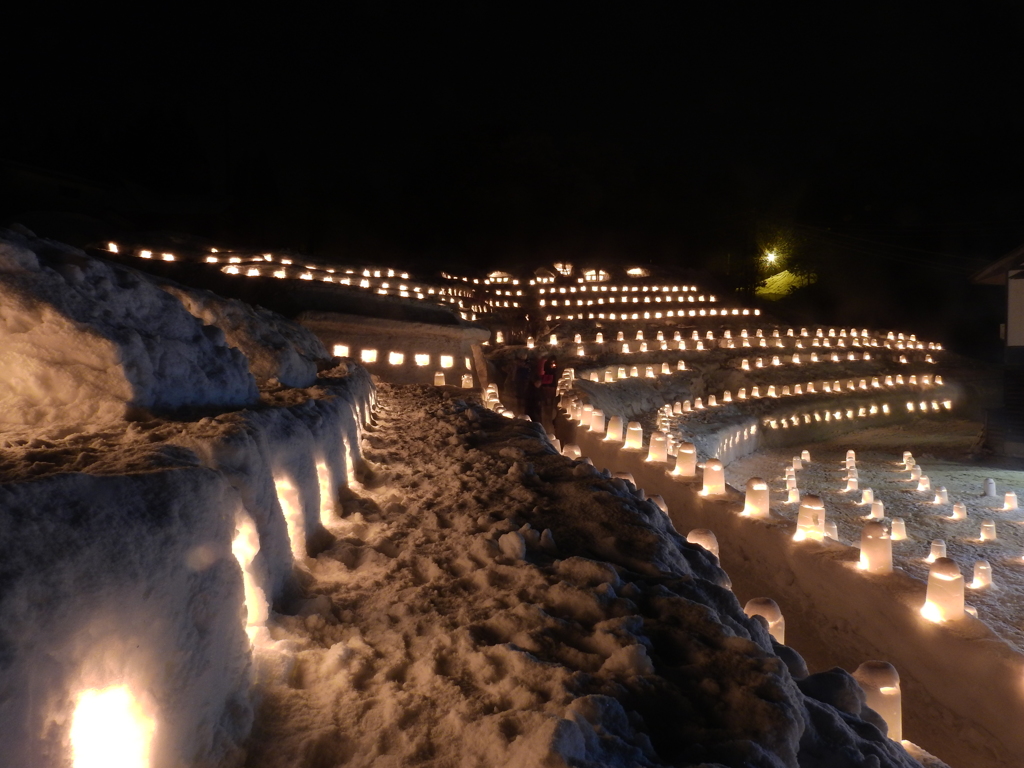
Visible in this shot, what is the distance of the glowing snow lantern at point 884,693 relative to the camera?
3139 millimetres

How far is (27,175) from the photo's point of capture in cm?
2030

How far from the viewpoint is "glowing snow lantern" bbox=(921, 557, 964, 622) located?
445 cm

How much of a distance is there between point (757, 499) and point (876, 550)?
127 centimetres

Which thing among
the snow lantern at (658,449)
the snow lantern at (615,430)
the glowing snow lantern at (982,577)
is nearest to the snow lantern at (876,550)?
the glowing snow lantern at (982,577)

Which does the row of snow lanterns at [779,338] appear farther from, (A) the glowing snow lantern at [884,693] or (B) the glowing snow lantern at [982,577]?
(A) the glowing snow lantern at [884,693]

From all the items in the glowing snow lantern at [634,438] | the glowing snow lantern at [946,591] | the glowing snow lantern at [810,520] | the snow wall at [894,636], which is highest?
the glowing snow lantern at [634,438]

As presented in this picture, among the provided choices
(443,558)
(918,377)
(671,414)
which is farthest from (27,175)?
(918,377)

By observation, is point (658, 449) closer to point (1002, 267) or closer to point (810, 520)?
point (810, 520)

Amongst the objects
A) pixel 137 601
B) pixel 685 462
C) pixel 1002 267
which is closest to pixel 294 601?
pixel 137 601

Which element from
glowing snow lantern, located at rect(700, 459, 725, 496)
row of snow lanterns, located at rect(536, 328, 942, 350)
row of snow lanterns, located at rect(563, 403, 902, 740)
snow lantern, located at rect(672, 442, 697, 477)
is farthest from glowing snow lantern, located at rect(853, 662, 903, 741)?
row of snow lanterns, located at rect(536, 328, 942, 350)

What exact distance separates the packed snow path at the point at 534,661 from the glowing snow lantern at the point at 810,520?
2.55m

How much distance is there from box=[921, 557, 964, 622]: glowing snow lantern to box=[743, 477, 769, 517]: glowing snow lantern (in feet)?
5.66

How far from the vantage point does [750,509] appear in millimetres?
6238

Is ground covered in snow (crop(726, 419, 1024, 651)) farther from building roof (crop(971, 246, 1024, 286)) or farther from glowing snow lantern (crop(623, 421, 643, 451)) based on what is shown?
building roof (crop(971, 246, 1024, 286))
